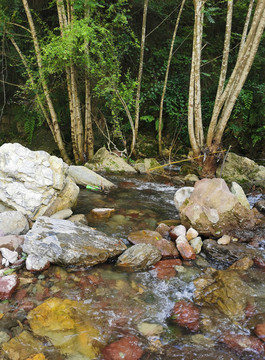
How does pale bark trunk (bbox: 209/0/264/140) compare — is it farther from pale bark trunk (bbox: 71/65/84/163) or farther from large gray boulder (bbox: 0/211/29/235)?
large gray boulder (bbox: 0/211/29/235)

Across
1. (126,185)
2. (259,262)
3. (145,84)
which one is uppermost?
(145,84)

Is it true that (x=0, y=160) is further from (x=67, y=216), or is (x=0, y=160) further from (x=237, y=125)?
(x=237, y=125)

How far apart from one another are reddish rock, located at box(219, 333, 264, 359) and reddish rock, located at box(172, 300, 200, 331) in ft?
0.98

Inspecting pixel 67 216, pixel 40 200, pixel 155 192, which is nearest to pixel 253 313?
pixel 67 216

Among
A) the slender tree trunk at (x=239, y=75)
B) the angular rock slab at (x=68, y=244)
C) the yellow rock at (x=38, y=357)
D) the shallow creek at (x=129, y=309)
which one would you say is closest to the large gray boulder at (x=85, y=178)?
the angular rock slab at (x=68, y=244)

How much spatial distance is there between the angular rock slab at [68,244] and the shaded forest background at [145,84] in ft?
19.5

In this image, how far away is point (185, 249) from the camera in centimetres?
397

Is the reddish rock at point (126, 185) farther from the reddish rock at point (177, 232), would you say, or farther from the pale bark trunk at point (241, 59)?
the reddish rock at point (177, 232)

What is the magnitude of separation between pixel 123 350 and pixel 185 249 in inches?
74.5

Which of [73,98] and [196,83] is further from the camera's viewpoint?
[73,98]

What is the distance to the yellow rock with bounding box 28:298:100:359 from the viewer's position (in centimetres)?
240

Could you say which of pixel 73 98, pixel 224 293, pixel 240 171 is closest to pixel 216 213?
pixel 224 293

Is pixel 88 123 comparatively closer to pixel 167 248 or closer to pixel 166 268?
Result: pixel 167 248

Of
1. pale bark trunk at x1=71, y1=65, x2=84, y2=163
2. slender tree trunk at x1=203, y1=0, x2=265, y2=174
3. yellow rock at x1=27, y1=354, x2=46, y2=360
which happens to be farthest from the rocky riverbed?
pale bark trunk at x1=71, y1=65, x2=84, y2=163
